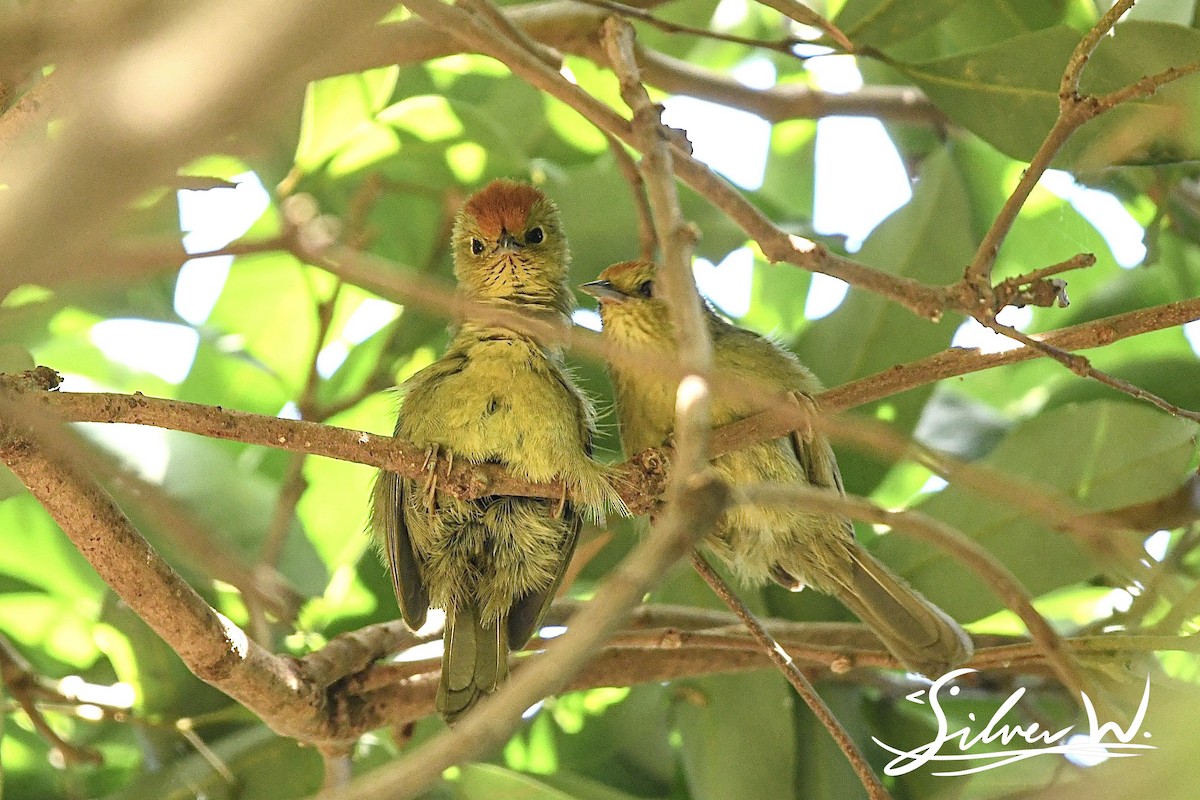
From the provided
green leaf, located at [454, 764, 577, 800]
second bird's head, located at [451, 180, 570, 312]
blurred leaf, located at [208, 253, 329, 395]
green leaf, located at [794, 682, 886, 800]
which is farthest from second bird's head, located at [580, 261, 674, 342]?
green leaf, located at [454, 764, 577, 800]

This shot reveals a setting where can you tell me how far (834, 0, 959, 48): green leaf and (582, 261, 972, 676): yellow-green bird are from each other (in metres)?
0.94

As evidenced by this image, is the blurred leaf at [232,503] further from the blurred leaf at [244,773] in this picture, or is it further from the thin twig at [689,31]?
the thin twig at [689,31]

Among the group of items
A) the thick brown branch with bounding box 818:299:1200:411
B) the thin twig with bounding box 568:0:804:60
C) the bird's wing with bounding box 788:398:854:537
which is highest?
the thin twig with bounding box 568:0:804:60

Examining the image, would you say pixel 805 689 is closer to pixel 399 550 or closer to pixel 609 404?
pixel 399 550

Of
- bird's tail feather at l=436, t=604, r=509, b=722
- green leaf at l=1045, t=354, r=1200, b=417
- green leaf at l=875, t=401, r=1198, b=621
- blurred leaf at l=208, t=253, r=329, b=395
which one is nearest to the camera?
bird's tail feather at l=436, t=604, r=509, b=722

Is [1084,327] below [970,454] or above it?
below

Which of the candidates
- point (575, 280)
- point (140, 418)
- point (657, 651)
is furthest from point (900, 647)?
point (140, 418)

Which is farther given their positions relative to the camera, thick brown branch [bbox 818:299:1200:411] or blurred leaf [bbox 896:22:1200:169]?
blurred leaf [bbox 896:22:1200:169]

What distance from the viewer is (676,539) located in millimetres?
1338

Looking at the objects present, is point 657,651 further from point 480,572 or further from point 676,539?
point 676,539

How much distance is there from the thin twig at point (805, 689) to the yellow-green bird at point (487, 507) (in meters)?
0.50

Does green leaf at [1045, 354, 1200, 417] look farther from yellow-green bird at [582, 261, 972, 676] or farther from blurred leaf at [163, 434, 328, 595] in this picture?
blurred leaf at [163, 434, 328, 595]

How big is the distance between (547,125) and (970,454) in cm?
195

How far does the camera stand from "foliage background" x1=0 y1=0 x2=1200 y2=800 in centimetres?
334
